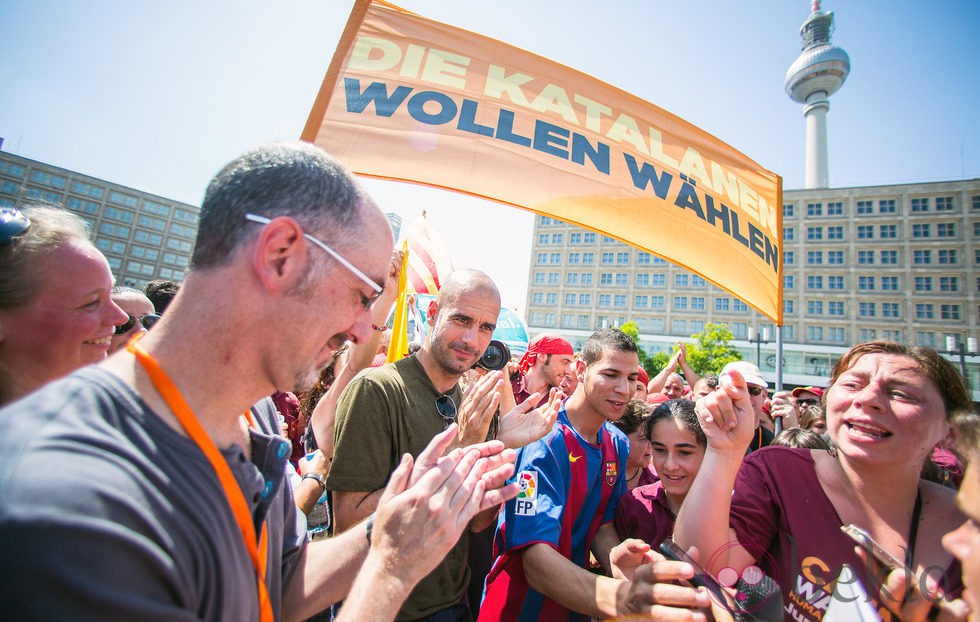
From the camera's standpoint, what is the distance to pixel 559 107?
4195 millimetres

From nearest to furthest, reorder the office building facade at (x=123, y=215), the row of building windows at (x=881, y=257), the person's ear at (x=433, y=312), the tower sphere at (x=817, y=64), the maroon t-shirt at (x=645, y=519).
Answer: the maroon t-shirt at (x=645, y=519) → the person's ear at (x=433, y=312) → the row of building windows at (x=881, y=257) → the office building facade at (x=123, y=215) → the tower sphere at (x=817, y=64)

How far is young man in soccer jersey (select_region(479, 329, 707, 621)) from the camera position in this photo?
1879mm

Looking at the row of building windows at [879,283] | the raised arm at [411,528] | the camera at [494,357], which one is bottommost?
the raised arm at [411,528]

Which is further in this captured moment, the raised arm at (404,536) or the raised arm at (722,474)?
the raised arm at (722,474)

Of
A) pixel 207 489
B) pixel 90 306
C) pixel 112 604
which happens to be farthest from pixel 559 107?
pixel 112 604

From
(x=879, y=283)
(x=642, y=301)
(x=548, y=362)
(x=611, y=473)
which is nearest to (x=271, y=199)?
(x=611, y=473)

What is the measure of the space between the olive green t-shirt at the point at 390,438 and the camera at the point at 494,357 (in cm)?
59

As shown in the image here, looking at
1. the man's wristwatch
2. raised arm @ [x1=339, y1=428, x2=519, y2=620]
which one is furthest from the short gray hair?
the man's wristwatch

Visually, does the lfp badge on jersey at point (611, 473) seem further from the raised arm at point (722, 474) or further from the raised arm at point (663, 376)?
the raised arm at point (663, 376)

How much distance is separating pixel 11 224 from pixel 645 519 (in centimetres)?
349

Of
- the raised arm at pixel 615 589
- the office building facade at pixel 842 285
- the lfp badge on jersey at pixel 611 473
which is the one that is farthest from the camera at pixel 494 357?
the office building facade at pixel 842 285

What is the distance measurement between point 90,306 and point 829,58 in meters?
104

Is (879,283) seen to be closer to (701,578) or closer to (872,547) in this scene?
(872,547)

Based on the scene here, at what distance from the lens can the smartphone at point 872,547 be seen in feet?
4.66
